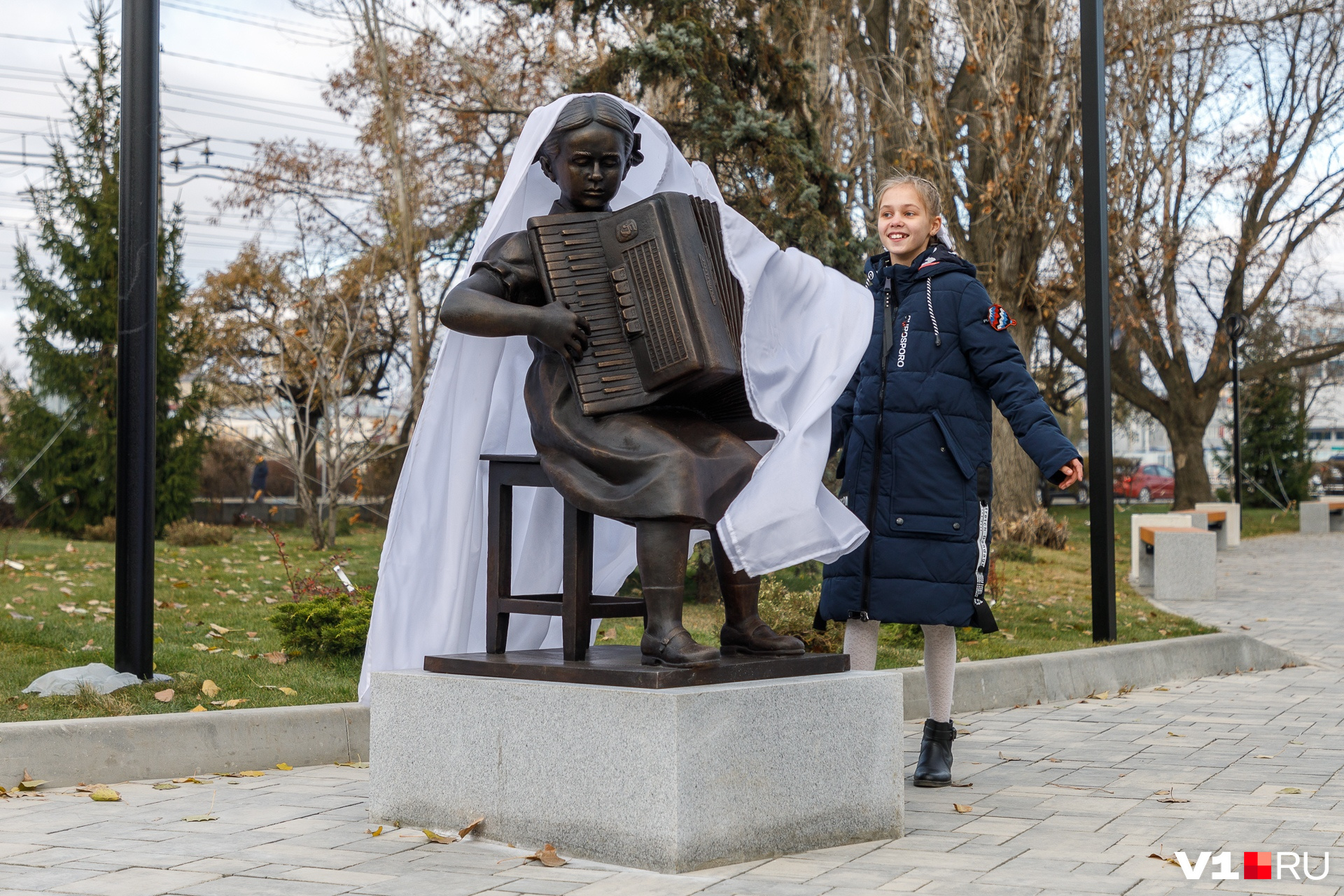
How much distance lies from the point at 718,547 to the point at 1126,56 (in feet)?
55.2

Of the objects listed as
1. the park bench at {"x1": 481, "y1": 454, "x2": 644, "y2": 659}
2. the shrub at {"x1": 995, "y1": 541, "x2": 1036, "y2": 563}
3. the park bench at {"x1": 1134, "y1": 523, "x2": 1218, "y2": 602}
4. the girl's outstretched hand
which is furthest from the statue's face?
the shrub at {"x1": 995, "y1": 541, "x2": 1036, "y2": 563}

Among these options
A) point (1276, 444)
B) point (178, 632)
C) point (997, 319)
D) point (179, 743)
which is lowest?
point (179, 743)

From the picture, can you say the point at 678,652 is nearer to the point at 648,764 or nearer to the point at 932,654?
the point at 648,764

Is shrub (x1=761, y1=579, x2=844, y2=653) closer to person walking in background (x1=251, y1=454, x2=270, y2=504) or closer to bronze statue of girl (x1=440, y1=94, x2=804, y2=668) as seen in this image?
bronze statue of girl (x1=440, y1=94, x2=804, y2=668)

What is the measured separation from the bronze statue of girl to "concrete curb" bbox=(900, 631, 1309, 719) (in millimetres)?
2319

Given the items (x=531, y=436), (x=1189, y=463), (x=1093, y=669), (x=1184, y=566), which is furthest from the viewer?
(x=1189, y=463)

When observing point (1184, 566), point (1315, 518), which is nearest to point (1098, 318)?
point (1184, 566)

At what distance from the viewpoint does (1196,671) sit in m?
8.14

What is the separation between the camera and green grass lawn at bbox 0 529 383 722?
5539mm

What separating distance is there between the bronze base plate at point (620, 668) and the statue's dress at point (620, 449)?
43cm

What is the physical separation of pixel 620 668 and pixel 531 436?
46.3 inches

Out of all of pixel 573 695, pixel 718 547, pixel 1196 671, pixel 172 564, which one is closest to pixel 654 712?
pixel 573 695

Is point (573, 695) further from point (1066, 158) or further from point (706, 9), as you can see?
point (1066, 158)

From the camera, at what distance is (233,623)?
8.12 meters
